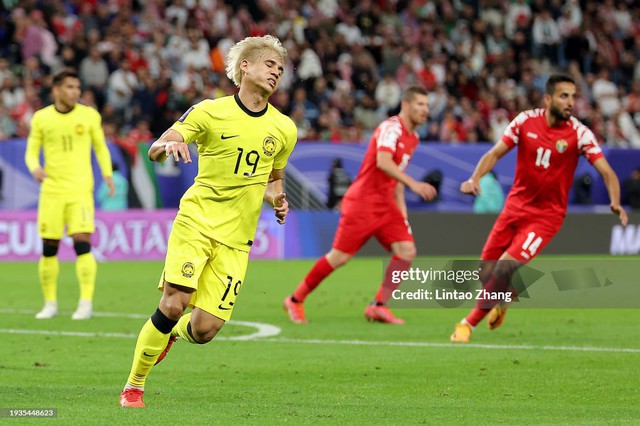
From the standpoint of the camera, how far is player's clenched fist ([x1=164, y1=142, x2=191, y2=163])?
6.88 metres

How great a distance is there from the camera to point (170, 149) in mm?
6945

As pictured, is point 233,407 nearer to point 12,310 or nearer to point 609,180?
point 609,180

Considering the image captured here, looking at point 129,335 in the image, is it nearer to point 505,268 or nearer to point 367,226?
point 367,226

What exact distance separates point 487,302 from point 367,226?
7.47 feet

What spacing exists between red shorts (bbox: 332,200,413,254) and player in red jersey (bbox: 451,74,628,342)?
6.77 feet

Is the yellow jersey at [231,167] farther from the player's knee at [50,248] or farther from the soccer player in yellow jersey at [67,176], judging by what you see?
the player's knee at [50,248]

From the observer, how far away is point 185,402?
795 centimetres

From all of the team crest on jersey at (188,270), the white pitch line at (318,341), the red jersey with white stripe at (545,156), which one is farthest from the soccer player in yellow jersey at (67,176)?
the team crest on jersey at (188,270)

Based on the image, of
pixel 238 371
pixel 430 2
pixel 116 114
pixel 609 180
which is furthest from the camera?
pixel 430 2

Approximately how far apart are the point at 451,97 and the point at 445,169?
3665mm

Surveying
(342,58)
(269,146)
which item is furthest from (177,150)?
(342,58)

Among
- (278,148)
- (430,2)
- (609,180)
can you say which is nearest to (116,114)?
(430,2)

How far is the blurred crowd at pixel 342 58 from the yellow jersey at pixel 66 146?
8904mm

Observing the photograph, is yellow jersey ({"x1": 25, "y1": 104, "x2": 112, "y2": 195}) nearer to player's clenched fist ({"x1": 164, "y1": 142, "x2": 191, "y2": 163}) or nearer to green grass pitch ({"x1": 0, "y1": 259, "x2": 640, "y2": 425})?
green grass pitch ({"x1": 0, "y1": 259, "x2": 640, "y2": 425})
